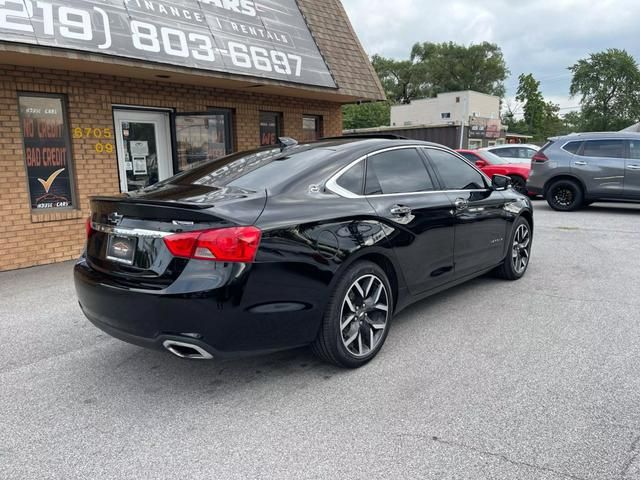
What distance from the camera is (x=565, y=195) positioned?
11992mm

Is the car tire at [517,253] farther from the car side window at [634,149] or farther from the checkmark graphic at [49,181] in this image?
the car side window at [634,149]

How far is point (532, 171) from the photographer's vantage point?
492 inches

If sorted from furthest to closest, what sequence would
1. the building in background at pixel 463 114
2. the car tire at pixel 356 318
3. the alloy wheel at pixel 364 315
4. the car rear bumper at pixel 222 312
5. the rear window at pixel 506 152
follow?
the building in background at pixel 463 114 → the rear window at pixel 506 152 → the alloy wheel at pixel 364 315 → the car tire at pixel 356 318 → the car rear bumper at pixel 222 312

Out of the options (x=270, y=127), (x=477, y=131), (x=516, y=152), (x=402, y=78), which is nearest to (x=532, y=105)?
(x=402, y=78)

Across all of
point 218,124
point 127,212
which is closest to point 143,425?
point 127,212

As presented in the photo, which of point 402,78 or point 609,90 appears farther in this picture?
point 402,78

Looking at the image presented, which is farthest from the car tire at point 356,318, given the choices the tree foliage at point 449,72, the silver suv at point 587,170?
the tree foliage at point 449,72

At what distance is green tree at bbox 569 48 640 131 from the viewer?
192ft

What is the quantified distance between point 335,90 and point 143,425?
24.6ft

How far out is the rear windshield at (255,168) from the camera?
3.48 metres

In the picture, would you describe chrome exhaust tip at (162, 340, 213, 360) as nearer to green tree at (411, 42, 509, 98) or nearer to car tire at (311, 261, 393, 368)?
car tire at (311, 261, 393, 368)

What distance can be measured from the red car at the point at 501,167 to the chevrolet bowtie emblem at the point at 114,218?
41.4 ft

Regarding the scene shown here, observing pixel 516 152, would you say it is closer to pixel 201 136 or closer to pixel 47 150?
pixel 201 136

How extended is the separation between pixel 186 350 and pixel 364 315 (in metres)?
1.27
